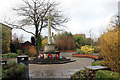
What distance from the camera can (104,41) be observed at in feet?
15.2

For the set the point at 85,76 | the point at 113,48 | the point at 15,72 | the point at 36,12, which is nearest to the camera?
the point at 113,48

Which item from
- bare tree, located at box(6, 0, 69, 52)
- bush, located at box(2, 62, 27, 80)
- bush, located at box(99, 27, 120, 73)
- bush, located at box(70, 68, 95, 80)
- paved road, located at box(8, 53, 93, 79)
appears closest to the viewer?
bush, located at box(99, 27, 120, 73)

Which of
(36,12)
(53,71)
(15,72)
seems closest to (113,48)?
(15,72)

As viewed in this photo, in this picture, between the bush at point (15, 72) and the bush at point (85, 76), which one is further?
the bush at point (15, 72)

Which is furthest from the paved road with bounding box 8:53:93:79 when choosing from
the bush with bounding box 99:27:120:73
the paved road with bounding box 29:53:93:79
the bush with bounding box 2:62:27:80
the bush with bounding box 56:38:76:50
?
the bush with bounding box 56:38:76:50

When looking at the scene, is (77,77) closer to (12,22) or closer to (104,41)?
(104,41)

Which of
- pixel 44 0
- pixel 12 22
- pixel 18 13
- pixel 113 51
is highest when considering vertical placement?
pixel 44 0

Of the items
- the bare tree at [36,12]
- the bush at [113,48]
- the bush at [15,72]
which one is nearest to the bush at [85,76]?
the bush at [113,48]

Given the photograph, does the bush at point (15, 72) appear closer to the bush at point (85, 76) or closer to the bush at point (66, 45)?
the bush at point (85, 76)

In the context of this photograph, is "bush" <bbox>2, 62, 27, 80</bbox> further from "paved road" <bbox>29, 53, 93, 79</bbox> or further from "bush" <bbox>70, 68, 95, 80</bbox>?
"bush" <bbox>70, 68, 95, 80</bbox>

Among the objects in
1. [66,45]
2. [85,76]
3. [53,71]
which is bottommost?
[53,71]

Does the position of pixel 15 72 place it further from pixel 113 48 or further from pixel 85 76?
pixel 113 48

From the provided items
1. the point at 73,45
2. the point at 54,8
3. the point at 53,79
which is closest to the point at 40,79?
the point at 53,79

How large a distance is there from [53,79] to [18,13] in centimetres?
Result: 1413
